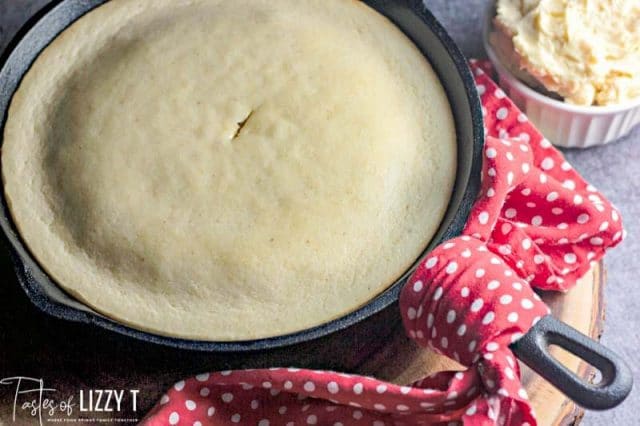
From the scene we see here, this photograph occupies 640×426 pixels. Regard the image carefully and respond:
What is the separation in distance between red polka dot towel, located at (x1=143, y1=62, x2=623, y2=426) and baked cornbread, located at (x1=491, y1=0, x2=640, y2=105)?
0.46ft

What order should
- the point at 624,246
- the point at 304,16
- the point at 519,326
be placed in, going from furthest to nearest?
the point at 624,246
the point at 304,16
the point at 519,326

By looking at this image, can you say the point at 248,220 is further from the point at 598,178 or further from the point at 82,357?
the point at 598,178

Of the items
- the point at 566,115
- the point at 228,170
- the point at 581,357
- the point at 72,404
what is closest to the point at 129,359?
the point at 72,404

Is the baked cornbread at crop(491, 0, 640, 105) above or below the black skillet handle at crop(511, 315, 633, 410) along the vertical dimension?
above

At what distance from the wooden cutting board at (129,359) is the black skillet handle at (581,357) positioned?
0.51 ft

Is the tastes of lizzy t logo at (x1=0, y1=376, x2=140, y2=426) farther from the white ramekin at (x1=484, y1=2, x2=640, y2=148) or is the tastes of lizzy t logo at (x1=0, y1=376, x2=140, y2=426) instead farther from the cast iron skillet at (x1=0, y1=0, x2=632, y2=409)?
the white ramekin at (x1=484, y1=2, x2=640, y2=148)

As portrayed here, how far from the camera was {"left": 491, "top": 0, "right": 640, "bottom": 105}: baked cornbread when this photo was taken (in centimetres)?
139

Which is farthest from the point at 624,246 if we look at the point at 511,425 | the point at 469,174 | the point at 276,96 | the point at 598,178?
the point at 276,96

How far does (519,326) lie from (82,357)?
61 cm

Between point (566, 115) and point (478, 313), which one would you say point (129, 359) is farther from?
point (566, 115)

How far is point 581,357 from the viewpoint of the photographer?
100 cm

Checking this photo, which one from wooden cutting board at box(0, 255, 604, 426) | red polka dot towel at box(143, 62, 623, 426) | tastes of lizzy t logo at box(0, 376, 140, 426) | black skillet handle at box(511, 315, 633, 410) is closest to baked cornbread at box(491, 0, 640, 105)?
red polka dot towel at box(143, 62, 623, 426)

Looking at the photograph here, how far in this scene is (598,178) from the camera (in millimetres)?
1561

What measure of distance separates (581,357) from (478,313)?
0.42 feet
